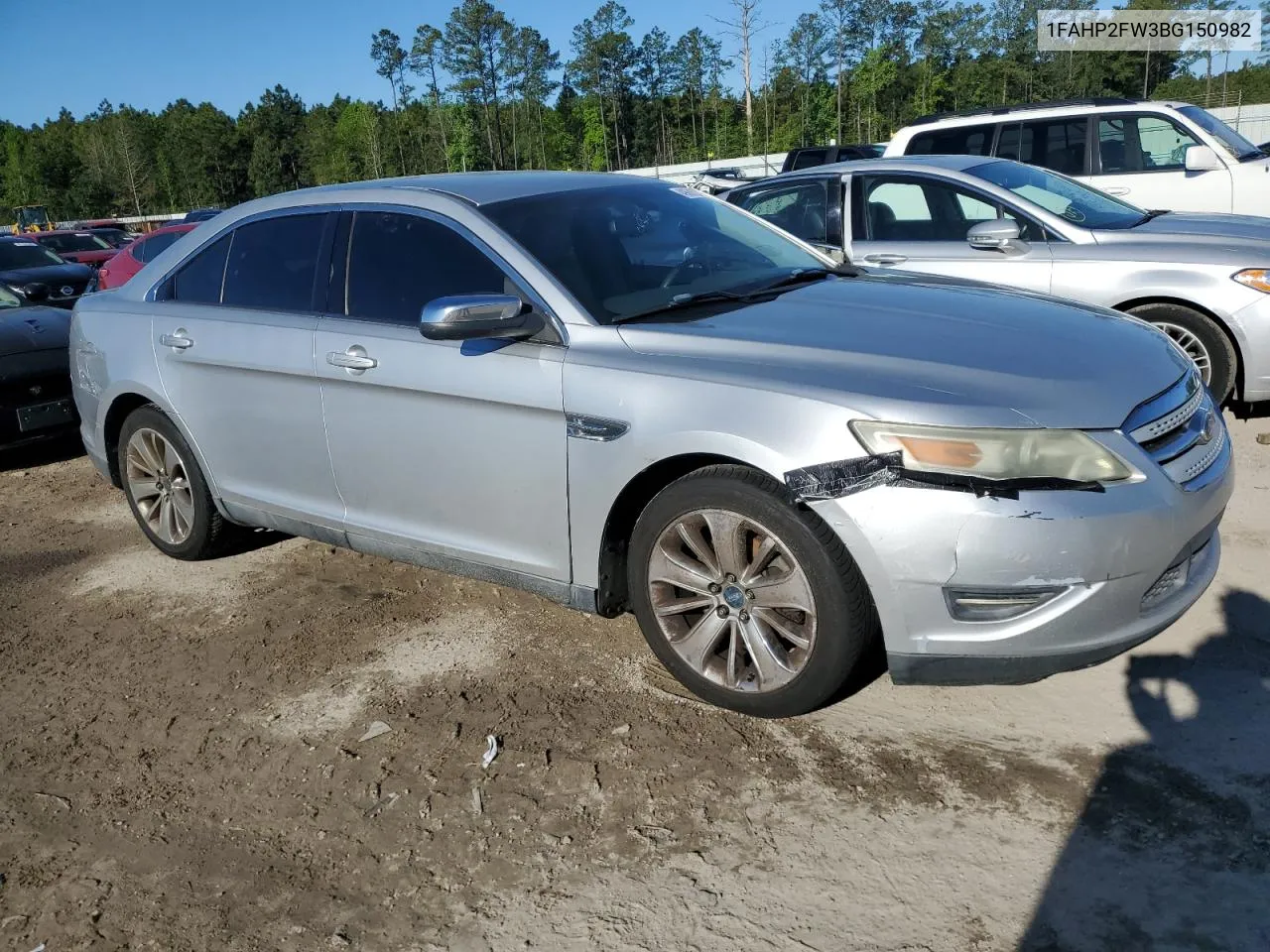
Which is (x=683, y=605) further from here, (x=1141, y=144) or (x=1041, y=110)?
(x=1041, y=110)

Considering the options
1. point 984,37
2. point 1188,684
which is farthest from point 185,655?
point 984,37

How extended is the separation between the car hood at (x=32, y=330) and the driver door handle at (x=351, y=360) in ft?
13.7

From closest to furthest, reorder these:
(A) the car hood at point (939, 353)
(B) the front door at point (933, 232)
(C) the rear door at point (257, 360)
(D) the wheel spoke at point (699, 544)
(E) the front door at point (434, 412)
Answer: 1. (A) the car hood at point (939, 353)
2. (D) the wheel spoke at point (699, 544)
3. (E) the front door at point (434, 412)
4. (C) the rear door at point (257, 360)
5. (B) the front door at point (933, 232)

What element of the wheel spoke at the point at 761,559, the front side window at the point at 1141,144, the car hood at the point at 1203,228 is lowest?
the wheel spoke at the point at 761,559

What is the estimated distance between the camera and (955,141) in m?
10.1

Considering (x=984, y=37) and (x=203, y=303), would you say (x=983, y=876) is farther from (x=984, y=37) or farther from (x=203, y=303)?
(x=984, y=37)

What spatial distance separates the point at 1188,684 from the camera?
329 cm

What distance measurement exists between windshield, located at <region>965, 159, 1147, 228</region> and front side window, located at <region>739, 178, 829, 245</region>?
3.12 feet

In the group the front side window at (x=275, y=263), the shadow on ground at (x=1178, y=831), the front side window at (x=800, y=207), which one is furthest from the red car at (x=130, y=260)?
the shadow on ground at (x=1178, y=831)

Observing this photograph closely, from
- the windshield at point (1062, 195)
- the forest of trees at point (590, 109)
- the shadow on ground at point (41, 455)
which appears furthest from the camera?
the forest of trees at point (590, 109)

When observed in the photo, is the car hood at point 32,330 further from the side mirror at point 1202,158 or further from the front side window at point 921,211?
the side mirror at point 1202,158

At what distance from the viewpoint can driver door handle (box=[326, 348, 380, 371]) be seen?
3877 millimetres

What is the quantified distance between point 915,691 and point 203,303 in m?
3.34

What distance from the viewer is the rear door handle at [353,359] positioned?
12.7ft
